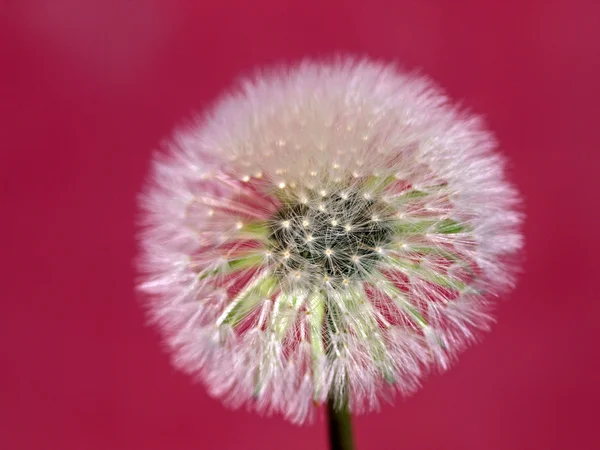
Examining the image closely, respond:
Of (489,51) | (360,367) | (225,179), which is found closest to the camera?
(360,367)

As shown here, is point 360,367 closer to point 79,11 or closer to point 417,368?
point 417,368

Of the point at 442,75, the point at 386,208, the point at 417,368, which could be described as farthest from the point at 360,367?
the point at 442,75

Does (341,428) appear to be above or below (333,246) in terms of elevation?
below

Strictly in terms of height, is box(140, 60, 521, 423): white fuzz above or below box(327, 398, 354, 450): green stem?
above

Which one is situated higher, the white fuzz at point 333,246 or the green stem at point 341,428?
the white fuzz at point 333,246
